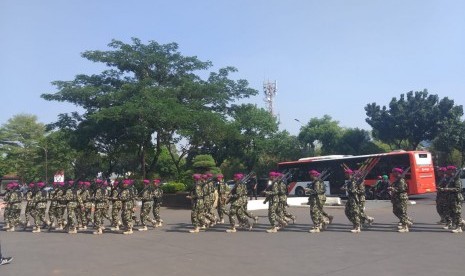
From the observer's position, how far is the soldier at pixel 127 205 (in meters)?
13.6

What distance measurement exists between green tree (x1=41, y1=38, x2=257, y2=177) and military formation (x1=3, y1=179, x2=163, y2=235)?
8.61m

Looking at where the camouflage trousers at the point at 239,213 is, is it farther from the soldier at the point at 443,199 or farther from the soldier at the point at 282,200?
the soldier at the point at 443,199

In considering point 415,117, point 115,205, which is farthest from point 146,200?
point 415,117

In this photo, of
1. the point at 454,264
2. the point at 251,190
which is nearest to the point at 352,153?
the point at 251,190

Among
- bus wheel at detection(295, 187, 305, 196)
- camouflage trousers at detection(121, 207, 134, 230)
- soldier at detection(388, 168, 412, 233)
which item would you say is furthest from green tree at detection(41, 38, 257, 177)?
soldier at detection(388, 168, 412, 233)

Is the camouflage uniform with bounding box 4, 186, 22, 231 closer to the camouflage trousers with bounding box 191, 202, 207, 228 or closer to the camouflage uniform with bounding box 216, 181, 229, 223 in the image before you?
the camouflage trousers with bounding box 191, 202, 207, 228

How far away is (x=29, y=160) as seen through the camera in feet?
158

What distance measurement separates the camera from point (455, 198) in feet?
38.8

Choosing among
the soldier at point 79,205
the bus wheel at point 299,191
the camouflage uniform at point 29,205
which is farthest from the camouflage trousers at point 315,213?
the bus wheel at point 299,191

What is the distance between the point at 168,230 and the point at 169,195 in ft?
34.4

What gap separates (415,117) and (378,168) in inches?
499

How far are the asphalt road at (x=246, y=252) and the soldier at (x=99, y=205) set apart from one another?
329mm

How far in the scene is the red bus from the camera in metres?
24.2

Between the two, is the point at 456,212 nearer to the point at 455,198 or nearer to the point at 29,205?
the point at 455,198
